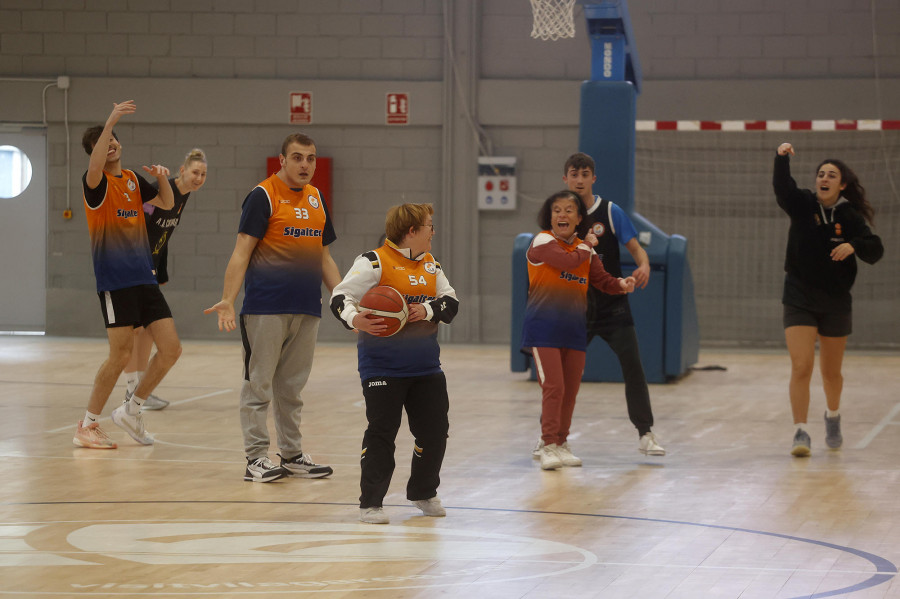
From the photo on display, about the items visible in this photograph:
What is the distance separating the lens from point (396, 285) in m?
4.78

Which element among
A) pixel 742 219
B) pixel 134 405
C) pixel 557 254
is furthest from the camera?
pixel 742 219

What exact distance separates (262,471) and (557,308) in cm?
175

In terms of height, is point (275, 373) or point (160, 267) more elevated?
point (160, 267)

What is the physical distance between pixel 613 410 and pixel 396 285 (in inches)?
164

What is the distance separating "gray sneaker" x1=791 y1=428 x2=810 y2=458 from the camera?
21.6 feet

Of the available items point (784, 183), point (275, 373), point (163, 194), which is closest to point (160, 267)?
point (163, 194)

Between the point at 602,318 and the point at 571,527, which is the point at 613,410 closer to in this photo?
the point at 602,318

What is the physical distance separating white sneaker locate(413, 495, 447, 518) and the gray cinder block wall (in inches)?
377

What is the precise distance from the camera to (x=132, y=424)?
6.83 meters

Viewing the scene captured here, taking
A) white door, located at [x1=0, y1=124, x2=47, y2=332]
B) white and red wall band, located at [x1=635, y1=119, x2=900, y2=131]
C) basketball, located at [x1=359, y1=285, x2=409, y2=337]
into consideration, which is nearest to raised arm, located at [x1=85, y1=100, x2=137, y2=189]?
basketball, located at [x1=359, y1=285, x2=409, y2=337]

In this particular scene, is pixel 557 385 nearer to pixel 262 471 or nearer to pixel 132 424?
pixel 262 471

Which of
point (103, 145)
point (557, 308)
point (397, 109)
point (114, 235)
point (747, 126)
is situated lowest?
point (557, 308)

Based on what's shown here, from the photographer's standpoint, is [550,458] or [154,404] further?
[154,404]

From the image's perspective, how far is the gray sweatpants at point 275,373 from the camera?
5684 millimetres
